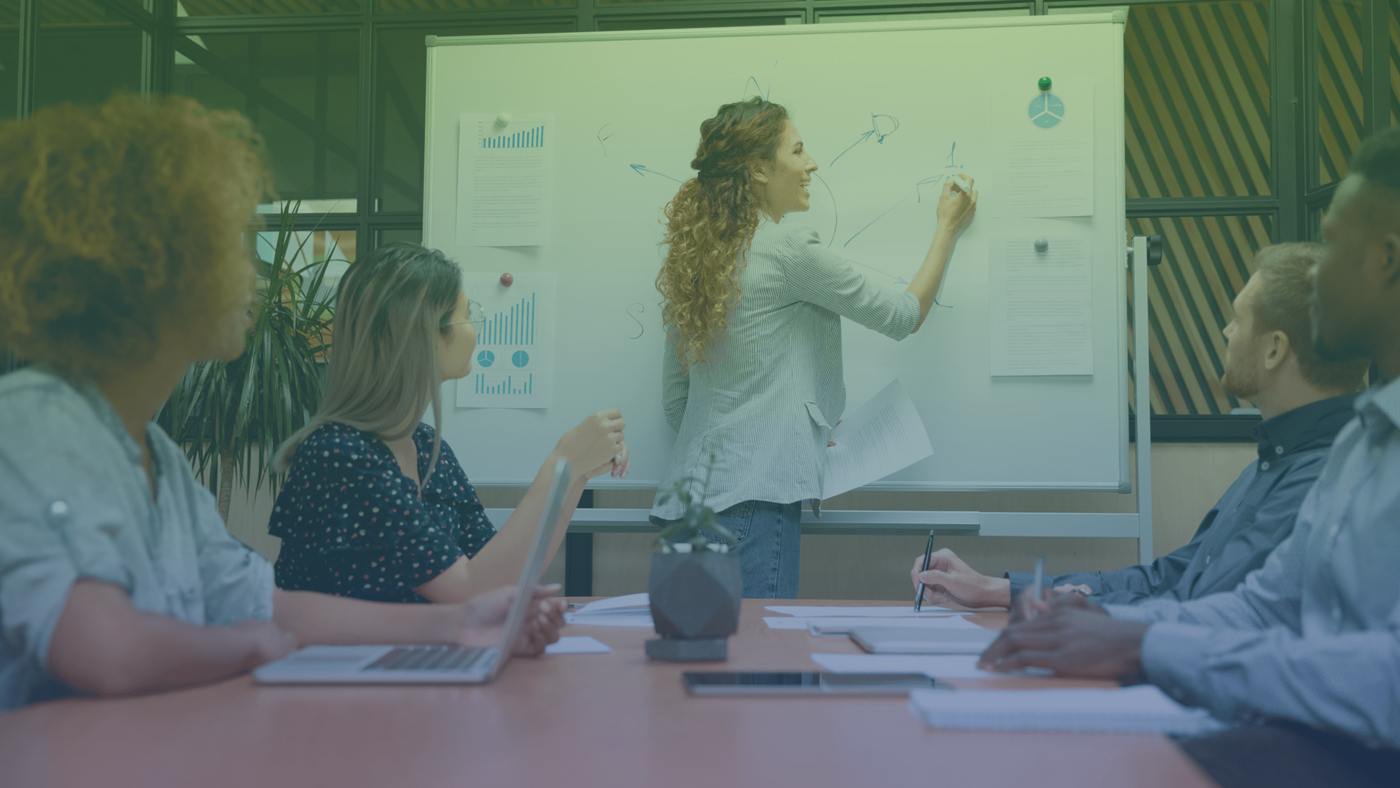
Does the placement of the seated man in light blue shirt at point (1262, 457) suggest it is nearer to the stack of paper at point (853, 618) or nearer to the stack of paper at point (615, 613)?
the stack of paper at point (853, 618)

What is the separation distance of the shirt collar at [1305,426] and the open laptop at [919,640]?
751mm

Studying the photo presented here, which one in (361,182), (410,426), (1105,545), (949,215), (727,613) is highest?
(361,182)

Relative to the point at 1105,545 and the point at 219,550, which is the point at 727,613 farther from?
the point at 1105,545

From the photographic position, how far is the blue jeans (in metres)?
2.21

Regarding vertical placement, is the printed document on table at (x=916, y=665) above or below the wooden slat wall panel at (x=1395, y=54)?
below

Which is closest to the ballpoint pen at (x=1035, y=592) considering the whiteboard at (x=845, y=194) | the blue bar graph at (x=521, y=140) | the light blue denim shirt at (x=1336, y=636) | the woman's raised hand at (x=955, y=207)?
the light blue denim shirt at (x=1336, y=636)

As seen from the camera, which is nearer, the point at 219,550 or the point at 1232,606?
the point at 219,550

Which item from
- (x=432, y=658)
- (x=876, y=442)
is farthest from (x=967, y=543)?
(x=432, y=658)

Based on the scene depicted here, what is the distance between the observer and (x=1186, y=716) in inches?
30.2

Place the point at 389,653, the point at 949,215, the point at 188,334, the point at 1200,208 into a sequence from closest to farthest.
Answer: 1. the point at 188,334
2. the point at 389,653
3. the point at 949,215
4. the point at 1200,208

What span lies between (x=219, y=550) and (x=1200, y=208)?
10.2ft

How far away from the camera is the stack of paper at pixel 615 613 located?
1398 millimetres

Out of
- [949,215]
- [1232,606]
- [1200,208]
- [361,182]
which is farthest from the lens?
[361,182]

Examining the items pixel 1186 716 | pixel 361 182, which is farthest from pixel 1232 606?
pixel 361 182
